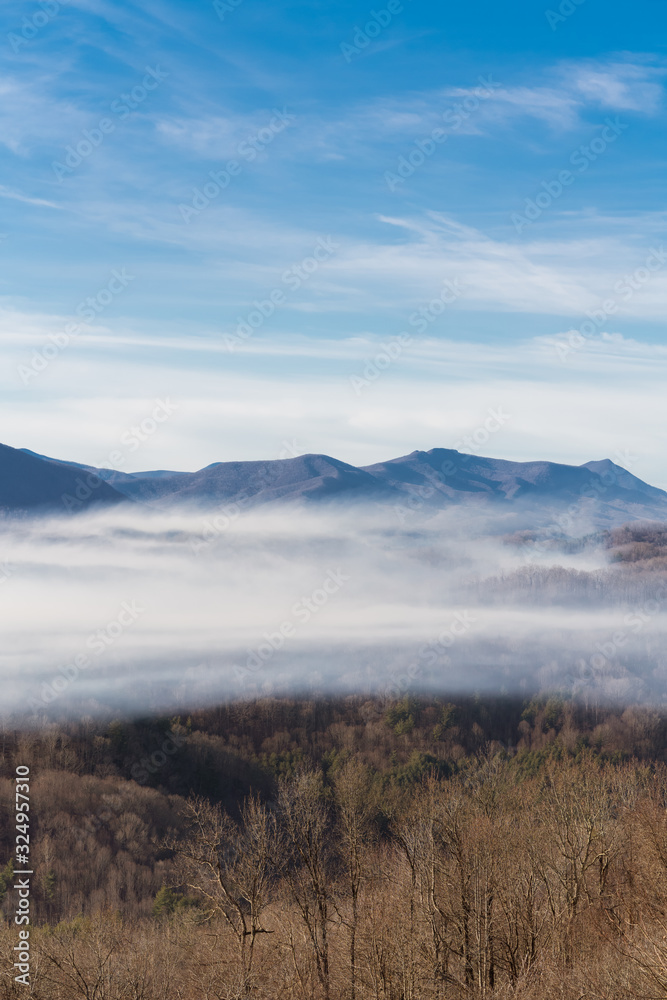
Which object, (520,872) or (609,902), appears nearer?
(520,872)

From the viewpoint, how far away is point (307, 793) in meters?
58.8

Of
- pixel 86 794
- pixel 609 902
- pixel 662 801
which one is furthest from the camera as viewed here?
pixel 86 794

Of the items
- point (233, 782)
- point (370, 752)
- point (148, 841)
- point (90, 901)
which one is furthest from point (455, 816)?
point (370, 752)

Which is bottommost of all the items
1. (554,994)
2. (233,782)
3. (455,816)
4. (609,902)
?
(233,782)

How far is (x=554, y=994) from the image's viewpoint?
35.4 meters

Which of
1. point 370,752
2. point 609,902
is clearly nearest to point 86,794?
point 370,752

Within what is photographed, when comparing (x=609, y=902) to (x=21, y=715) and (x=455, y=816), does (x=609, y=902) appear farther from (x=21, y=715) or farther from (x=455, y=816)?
(x=21, y=715)

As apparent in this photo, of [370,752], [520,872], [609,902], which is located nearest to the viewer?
[520,872]

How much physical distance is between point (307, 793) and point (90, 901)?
6890 centimetres

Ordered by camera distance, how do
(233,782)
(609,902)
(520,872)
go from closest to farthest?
(520,872) → (609,902) → (233,782)

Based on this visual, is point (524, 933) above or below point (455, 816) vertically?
below

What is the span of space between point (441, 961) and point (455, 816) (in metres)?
7.52

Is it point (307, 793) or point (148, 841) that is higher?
point (307, 793)

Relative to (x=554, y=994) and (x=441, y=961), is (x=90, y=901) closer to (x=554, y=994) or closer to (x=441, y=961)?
(x=441, y=961)
